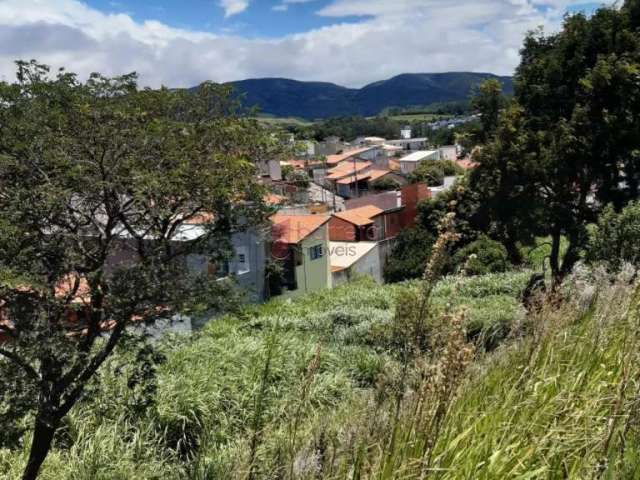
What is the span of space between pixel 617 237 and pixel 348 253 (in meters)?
20.1

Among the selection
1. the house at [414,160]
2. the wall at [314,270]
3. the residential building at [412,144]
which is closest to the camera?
the wall at [314,270]

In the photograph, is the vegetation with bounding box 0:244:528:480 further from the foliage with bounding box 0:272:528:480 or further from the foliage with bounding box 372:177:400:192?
the foliage with bounding box 372:177:400:192

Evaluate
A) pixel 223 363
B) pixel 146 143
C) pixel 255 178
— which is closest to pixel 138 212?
pixel 146 143

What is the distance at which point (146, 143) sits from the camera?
11.1 feet

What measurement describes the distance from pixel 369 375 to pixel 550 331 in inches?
169

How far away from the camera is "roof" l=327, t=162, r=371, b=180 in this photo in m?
54.3

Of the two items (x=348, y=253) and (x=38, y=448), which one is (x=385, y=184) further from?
(x=38, y=448)

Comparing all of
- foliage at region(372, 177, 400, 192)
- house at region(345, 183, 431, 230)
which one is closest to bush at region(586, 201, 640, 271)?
house at region(345, 183, 431, 230)

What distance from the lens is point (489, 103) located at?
46.1 ft

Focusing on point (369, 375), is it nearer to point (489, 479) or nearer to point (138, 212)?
point (138, 212)

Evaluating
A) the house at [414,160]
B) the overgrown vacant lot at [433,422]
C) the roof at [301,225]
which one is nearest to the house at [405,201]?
the roof at [301,225]

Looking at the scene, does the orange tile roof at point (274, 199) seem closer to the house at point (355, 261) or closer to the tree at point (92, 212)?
the tree at point (92, 212)

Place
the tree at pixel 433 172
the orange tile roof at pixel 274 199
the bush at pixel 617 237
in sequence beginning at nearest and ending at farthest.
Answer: the orange tile roof at pixel 274 199
the bush at pixel 617 237
the tree at pixel 433 172

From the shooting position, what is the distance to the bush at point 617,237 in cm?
704
